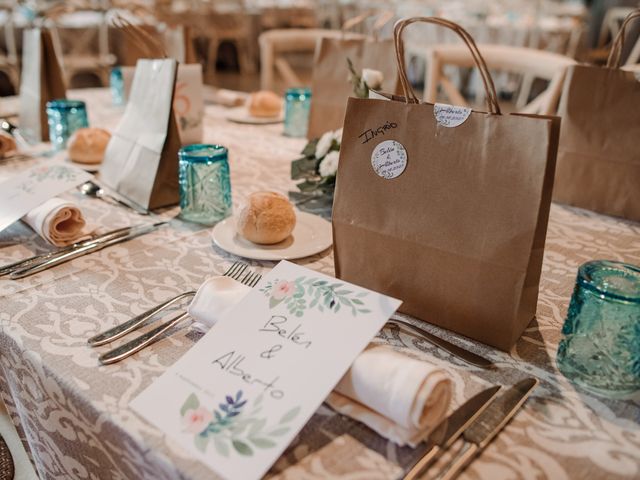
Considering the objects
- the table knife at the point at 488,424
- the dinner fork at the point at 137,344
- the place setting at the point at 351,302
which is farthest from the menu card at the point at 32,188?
the table knife at the point at 488,424

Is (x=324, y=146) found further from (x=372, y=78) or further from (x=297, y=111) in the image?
(x=297, y=111)

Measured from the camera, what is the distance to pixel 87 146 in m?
1.17

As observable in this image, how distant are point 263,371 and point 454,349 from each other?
0.71ft

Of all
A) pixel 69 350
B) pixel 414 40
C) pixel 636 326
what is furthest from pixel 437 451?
pixel 414 40

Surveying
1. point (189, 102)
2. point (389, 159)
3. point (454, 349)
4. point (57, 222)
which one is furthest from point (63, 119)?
point (454, 349)

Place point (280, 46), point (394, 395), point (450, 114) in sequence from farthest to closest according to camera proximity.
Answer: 1. point (280, 46)
2. point (450, 114)
3. point (394, 395)

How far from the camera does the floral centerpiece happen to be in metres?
0.96

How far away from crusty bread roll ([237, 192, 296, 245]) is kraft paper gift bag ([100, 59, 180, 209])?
0.80 feet

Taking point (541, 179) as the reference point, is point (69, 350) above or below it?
below

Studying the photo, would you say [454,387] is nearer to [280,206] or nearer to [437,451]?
[437,451]

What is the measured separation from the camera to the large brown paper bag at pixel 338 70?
1239 millimetres

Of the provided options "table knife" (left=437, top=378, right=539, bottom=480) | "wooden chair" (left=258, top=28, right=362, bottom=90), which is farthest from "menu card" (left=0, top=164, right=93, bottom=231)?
"wooden chair" (left=258, top=28, right=362, bottom=90)

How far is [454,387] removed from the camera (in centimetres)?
51

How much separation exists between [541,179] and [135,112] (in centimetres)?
79
